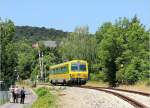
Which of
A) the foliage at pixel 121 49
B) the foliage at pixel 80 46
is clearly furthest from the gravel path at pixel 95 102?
the foliage at pixel 80 46

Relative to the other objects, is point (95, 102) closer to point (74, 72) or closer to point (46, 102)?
point (46, 102)

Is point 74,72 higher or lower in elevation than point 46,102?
higher

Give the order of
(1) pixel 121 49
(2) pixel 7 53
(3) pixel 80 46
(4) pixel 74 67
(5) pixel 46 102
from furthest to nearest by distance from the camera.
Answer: (3) pixel 80 46 < (1) pixel 121 49 < (2) pixel 7 53 < (4) pixel 74 67 < (5) pixel 46 102

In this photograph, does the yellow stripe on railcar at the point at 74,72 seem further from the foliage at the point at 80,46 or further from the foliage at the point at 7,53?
the foliage at the point at 80,46

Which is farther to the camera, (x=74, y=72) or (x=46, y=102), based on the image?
(x=74, y=72)

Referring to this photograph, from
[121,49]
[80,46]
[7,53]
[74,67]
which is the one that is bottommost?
[74,67]

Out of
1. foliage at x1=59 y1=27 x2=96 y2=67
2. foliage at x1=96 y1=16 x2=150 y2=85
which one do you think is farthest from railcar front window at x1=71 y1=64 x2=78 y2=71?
foliage at x1=59 y1=27 x2=96 y2=67

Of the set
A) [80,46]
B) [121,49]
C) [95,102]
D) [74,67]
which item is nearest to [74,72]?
[74,67]

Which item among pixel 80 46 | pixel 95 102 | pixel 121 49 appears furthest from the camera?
pixel 80 46

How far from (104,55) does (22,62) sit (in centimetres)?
6247

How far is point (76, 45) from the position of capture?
10106 centimetres

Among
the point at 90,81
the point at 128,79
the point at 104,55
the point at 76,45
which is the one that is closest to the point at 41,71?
the point at 76,45

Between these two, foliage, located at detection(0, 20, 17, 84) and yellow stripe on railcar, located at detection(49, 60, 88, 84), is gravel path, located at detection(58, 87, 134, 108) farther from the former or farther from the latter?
foliage, located at detection(0, 20, 17, 84)

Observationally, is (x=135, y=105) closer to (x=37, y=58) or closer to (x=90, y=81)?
(x=90, y=81)
